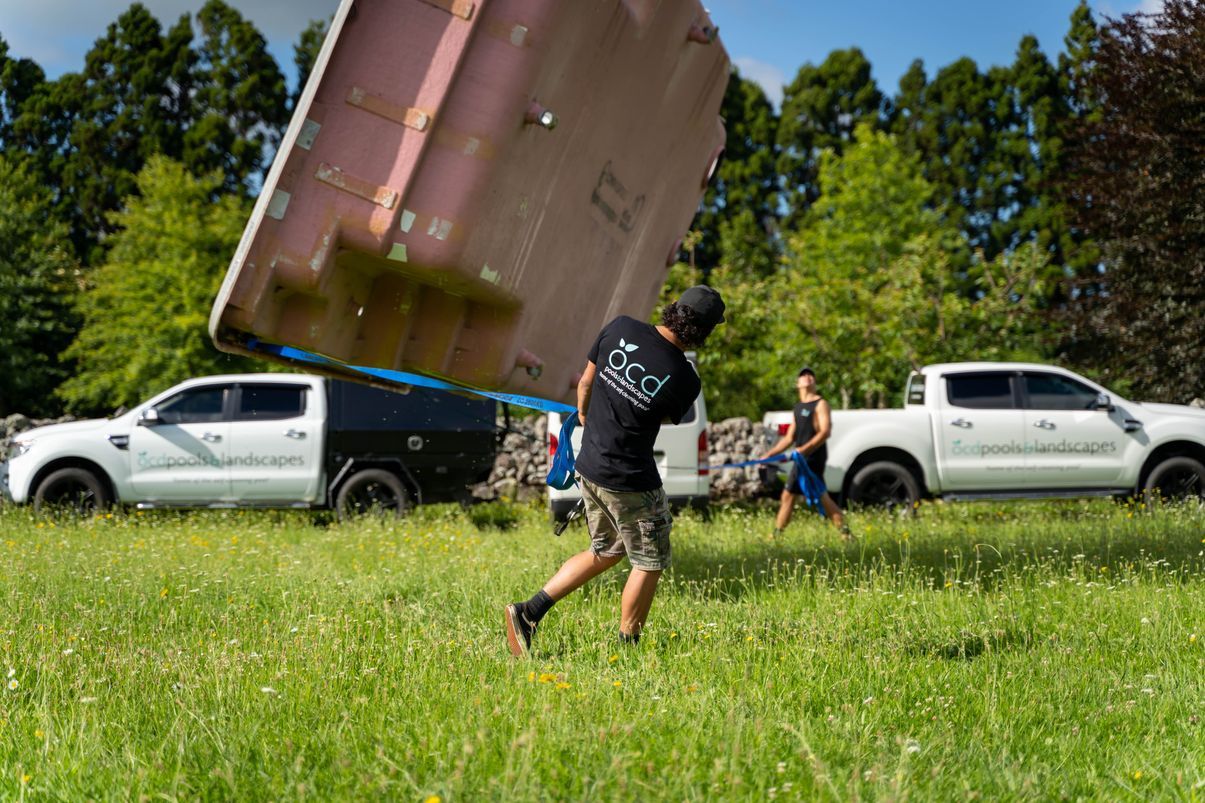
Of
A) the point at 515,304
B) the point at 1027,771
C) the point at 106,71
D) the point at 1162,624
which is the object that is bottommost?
the point at 1027,771

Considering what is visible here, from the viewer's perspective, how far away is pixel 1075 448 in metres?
12.7

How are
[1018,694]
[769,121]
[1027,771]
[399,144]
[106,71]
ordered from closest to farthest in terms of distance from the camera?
1. [1027,771]
2. [1018,694]
3. [399,144]
4. [106,71]
5. [769,121]

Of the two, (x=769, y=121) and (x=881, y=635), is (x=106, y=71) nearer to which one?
(x=769, y=121)

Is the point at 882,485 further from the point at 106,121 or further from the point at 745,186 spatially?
the point at 106,121

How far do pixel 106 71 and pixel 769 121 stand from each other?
74.4ft

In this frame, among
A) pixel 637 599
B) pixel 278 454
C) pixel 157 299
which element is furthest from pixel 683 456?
pixel 157 299

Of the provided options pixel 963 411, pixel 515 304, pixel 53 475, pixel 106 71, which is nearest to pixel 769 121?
pixel 106 71

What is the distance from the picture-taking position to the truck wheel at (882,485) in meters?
12.5

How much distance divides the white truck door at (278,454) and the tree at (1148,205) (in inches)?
456

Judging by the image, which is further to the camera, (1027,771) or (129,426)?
(129,426)

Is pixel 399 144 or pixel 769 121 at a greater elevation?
pixel 769 121

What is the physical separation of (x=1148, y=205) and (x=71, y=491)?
14.6 m

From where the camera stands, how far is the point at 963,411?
12.8 meters

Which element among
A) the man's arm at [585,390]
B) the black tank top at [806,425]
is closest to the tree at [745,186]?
the black tank top at [806,425]
